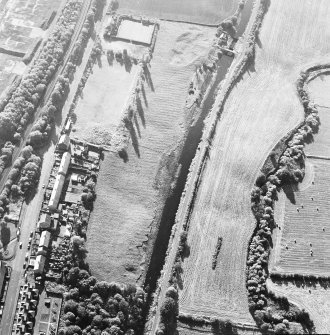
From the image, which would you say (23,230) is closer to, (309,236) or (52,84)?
(52,84)

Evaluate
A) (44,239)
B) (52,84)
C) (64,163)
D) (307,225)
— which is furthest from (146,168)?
(307,225)

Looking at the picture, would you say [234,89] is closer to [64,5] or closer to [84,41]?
[84,41]

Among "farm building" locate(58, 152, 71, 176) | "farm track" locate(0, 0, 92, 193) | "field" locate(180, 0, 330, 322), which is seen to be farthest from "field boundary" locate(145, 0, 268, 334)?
"farm track" locate(0, 0, 92, 193)

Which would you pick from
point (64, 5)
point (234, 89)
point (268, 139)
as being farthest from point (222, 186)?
point (64, 5)

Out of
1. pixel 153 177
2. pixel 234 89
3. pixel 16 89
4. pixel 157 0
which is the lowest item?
pixel 153 177

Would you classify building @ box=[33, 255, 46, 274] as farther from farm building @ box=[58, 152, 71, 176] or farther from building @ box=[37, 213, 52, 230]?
farm building @ box=[58, 152, 71, 176]

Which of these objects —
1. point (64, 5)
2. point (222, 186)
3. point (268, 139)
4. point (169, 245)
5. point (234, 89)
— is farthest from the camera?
point (64, 5)
